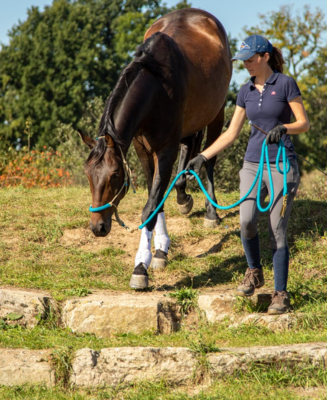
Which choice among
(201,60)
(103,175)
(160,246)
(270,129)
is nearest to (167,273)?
(160,246)

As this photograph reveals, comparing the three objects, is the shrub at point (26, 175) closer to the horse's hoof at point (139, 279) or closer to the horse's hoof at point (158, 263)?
the horse's hoof at point (158, 263)

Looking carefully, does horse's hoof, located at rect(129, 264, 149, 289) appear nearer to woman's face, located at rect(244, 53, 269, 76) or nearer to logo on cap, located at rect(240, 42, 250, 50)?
woman's face, located at rect(244, 53, 269, 76)

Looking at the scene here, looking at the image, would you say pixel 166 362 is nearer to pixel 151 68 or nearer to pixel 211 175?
A: pixel 151 68

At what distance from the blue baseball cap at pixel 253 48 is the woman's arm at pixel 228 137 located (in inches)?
17.7

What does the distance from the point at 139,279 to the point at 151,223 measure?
57 centimetres

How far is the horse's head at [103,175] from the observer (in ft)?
13.8

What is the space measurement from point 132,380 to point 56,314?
1210 mm

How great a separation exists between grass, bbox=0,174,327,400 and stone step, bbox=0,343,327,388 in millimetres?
59

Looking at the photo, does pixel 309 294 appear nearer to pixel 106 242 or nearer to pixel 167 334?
pixel 167 334

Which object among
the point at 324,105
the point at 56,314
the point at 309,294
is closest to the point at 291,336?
the point at 309,294

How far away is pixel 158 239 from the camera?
539cm

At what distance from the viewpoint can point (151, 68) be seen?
4.84m

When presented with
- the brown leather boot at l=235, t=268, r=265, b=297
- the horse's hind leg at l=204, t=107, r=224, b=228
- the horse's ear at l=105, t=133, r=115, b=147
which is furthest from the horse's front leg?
the horse's hind leg at l=204, t=107, r=224, b=228

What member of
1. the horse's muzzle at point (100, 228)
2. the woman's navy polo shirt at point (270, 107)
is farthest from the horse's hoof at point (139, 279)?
the woman's navy polo shirt at point (270, 107)
